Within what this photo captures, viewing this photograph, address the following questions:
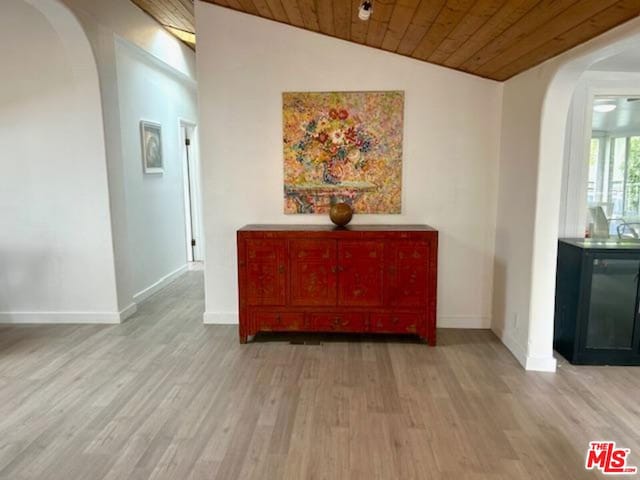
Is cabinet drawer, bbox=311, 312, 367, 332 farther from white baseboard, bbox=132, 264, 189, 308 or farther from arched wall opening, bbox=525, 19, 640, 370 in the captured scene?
white baseboard, bbox=132, 264, 189, 308

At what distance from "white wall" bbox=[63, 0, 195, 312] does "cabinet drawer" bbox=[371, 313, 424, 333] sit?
96.8 inches

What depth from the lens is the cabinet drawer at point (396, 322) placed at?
11.6 feet

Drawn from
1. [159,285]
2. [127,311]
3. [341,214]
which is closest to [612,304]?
[341,214]

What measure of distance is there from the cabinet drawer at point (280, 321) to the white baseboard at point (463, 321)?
1.35 metres

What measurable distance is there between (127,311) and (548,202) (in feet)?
12.5

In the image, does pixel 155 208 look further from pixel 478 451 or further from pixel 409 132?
pixel 478 451

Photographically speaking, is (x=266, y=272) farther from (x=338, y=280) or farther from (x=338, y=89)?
(x=338, y=89)

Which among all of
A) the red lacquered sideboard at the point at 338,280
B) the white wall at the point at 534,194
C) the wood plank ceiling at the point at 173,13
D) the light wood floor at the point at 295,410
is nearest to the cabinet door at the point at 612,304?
the light wood floor at the point at 295,410

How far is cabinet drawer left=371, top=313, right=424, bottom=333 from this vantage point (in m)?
3.55

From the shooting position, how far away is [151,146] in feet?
16.4

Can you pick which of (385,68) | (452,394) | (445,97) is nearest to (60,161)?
(385,68)

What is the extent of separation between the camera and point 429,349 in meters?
3.53

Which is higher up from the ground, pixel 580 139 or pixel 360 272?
pixel 580 139

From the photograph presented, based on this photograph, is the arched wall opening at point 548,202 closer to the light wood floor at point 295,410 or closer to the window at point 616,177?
the light wood floor at point 295,410
